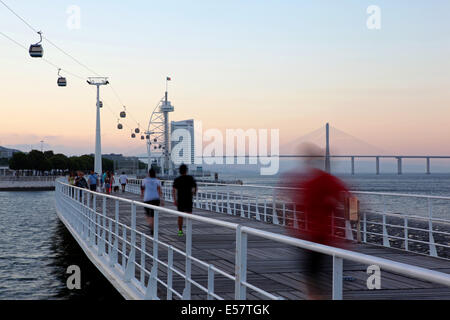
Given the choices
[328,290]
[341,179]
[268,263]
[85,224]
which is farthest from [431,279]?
[85,224]

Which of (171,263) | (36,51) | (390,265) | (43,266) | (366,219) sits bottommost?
(366,219)

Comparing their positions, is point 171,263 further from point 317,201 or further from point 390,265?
point 390,265

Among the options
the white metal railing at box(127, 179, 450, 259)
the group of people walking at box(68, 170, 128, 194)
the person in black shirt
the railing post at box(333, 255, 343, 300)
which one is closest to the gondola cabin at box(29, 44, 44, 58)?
the group of people walking at box(68, 170, 128, 194)

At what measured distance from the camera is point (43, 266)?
18.3 metres

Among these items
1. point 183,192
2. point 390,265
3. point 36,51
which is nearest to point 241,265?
point 390,265

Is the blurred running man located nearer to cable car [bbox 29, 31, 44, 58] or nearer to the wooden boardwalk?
the wooden boardwalk

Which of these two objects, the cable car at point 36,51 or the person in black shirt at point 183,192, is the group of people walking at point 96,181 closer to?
the cable car at point 36,51

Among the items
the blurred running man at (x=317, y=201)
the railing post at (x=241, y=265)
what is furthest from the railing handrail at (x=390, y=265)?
the blurred running man at (x=317, y=201)

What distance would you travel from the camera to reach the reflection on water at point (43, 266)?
14125 millimetres

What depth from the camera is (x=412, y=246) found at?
1245 inches

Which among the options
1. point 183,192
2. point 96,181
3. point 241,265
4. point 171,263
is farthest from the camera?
point 96,181

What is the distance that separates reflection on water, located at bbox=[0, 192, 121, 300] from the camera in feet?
46.3

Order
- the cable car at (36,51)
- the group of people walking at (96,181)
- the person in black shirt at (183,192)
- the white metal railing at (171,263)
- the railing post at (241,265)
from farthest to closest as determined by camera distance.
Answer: the group of people walking at (96,181) → the cable car at (36,51) → the person in black shirt at (183,192) → the railing post at (241,265) → the white metal railing at (171,263)
